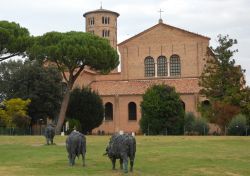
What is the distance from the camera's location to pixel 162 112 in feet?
167

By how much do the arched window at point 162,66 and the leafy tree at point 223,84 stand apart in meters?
16.1

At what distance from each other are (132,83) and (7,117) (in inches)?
758

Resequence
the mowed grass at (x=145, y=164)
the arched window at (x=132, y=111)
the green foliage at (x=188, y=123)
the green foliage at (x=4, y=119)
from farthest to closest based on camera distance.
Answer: the arched window at (x=132, y=111), the green foliage at (x=188, y=123), the green foliage at (x=4, y=119), the mowed grass at (x=145, y=164)

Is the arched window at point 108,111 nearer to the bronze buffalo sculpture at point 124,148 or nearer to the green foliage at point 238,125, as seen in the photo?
the green foliage at point 238,125

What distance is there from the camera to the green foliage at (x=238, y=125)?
47.7 m

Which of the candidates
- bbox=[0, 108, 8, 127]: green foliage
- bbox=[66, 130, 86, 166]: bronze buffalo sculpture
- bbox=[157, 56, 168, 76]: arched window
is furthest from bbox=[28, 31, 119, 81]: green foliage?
bbox=[66, 130, 86, 166]: bronze buffalo sculpture

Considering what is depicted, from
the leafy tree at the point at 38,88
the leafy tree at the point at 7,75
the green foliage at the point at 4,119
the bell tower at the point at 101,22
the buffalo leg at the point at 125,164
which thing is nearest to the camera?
the buffalo leg at the point at 125,164

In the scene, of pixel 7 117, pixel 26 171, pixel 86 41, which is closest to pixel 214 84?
pixel 86 41

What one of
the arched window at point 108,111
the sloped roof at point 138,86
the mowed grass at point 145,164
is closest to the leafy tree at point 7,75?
the sloped roof at point 138,86

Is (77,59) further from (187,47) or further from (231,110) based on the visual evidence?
(187,47)

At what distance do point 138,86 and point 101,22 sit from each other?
34849mm

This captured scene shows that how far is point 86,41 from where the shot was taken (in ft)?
152

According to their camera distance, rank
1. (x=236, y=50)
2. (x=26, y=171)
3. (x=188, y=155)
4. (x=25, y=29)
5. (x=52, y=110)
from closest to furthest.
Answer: (x=26, y=171), (x=188, y=155), (x=25, y=29), (x=236, y=50), (x=52, y=110)

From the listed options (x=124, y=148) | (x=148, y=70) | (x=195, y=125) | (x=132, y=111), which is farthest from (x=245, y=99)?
(x=124, y=148)
